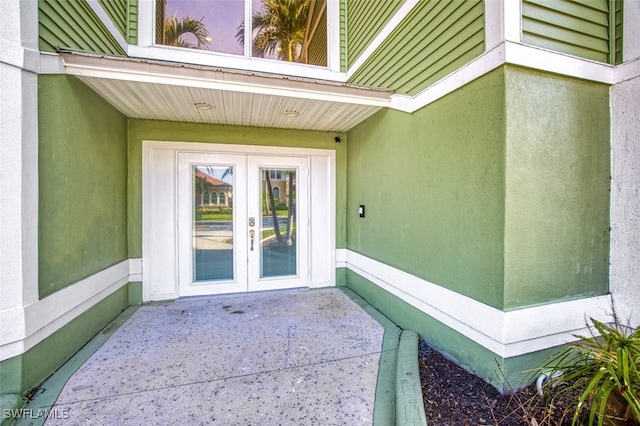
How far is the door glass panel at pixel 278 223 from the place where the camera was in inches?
184

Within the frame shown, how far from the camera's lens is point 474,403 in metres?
2.10

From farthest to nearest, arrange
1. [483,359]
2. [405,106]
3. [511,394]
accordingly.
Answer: [405,106]
[483,359]
[511,394]

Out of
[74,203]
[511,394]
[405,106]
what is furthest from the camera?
[405,106]

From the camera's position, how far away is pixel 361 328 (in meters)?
3.38

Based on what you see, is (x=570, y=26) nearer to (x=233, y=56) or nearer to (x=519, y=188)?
(x=519, y=188)

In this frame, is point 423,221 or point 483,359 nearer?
point 483,359

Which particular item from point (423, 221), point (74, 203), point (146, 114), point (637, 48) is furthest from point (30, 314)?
point (637, 48)

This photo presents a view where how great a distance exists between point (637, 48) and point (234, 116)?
4.10 m

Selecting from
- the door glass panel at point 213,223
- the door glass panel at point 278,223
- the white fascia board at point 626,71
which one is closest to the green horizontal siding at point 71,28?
the door glass panel at point 213,223

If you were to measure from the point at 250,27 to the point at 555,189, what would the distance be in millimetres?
4673

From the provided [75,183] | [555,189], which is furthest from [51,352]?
[555,189]

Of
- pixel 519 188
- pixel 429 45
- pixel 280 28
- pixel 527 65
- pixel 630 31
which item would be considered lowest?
pixel 519 188

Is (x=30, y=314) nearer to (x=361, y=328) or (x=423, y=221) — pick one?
(x=361, y=328)

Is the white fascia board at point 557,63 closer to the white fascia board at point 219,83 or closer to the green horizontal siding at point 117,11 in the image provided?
the white fascia board at point 219,83
